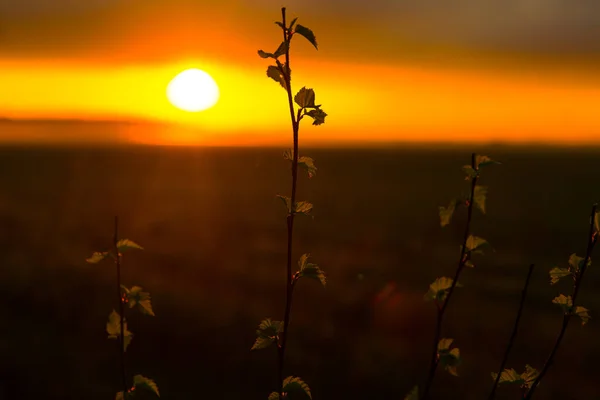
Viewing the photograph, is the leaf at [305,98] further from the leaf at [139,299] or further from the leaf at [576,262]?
the leaf at [576,262]

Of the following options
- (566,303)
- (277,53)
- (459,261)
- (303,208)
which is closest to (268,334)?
(303,208)

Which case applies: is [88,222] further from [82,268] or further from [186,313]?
[186,313]

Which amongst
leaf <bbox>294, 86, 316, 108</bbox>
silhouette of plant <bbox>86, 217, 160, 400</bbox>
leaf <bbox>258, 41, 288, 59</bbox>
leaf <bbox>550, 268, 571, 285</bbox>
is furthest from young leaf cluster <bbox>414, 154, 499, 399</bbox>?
silhouette of plant <bbox>86, 217, 160, 400</bbox>

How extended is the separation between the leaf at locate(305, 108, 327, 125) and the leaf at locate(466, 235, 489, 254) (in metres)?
0.59

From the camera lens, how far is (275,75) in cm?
151

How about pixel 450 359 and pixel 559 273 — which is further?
pixel 559 273

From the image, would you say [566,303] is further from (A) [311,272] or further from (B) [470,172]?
(A) [311,272]

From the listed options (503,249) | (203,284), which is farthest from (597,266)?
(203,284)

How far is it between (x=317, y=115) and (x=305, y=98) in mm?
64

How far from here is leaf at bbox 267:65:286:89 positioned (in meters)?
1.50

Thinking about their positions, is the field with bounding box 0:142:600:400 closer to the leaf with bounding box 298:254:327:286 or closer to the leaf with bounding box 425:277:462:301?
the leaf with bounding box 425:277:462:301

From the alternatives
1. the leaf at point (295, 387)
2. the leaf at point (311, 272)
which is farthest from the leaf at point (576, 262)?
the leaf at point (295, 387)

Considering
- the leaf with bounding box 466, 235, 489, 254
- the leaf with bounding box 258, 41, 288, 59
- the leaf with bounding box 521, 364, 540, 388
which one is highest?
the leaf with bounding box 258, 41, 288, 59

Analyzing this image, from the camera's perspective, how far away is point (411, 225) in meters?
28.8
